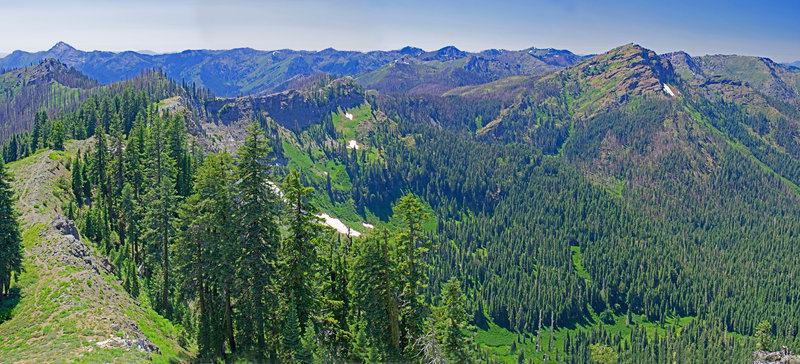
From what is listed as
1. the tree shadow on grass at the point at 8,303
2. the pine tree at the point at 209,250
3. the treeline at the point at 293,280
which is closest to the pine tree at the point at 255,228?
the treeline at the point at 293,280

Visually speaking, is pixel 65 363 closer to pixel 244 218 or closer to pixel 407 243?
pixel 244 218

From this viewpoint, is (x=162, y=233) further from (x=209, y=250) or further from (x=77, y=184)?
(x=77, y=184)

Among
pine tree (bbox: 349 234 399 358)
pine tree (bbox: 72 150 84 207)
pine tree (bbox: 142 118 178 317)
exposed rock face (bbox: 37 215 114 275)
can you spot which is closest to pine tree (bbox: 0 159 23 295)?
exposed rock face (bbox: 37 215 114 275)

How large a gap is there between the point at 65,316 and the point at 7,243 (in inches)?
451

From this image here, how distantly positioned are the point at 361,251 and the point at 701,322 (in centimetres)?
21076

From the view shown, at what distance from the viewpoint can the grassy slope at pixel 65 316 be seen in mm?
32281

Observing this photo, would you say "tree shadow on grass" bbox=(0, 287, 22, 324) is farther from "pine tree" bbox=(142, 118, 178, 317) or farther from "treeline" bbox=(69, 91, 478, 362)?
"pine tree" bbox=(142, 118, 178, 317)

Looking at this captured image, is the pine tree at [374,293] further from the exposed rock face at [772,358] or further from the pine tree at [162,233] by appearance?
the exposed rock face at [772,358]

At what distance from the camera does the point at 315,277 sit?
41344 millimetres

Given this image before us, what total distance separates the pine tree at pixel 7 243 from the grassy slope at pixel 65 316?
1457 millimetres

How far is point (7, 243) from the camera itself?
41500mm

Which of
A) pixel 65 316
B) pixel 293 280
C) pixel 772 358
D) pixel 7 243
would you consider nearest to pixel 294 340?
pixel 293 280

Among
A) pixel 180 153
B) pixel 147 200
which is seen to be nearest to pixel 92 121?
pixel 180 153

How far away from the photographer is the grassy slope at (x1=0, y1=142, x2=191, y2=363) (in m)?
32.3
